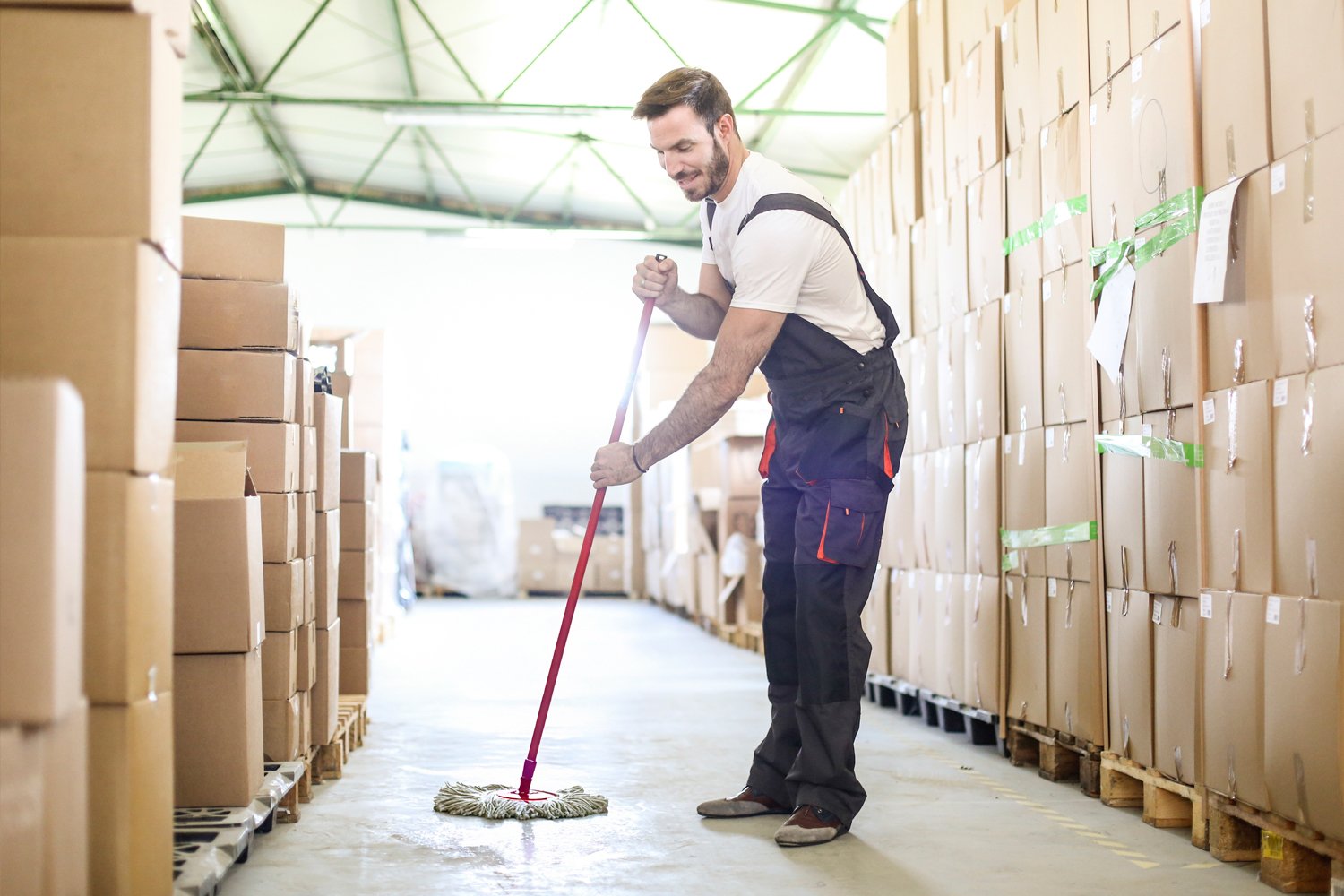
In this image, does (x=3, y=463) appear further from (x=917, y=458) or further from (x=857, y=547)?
(x=917, y=458)

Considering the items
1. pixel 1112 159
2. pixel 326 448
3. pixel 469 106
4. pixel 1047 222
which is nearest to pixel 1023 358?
pixel 1047 222

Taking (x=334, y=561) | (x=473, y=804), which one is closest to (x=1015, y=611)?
(x=473, y=804)

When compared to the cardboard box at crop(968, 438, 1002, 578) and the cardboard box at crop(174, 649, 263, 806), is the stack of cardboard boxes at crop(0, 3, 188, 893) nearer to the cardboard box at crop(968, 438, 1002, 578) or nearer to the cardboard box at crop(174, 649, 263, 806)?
the cardboard box at crop(174, 649, 263, 806)

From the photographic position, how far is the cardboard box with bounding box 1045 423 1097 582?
3770 mm

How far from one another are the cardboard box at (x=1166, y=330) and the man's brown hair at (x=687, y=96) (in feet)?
3.82

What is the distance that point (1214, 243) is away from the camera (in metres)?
2.99

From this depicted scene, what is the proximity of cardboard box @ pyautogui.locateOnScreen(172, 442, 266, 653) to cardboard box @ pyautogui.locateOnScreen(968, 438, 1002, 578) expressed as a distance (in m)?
2.59

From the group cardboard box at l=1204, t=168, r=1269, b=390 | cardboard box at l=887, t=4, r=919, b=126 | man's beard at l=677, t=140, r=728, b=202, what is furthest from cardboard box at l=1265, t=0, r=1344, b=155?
cardboard box at l=887, t=4, r=919, b=126

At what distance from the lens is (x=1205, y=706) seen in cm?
304

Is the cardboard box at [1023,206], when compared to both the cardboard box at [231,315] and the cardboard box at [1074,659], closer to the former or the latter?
the cardboard box at [1074,659]

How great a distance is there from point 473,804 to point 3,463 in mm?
2130

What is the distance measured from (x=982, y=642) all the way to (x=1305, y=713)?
6.41 feet

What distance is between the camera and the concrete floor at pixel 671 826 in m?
2.82

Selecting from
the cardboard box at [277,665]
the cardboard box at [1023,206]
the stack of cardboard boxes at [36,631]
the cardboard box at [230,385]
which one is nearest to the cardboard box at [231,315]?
the cardboard box at [230,385]
